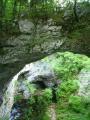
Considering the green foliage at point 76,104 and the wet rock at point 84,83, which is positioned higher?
the wet rock at point 84,83

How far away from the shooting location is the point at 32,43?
741cm

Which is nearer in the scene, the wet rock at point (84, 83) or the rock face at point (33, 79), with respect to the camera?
the wet rock at point (84, 83)

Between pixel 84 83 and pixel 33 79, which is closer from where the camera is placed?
pixel 84 83

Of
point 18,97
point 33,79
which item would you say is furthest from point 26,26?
point 33,79

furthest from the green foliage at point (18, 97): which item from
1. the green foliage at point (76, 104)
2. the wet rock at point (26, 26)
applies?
A: the wet rock at point (26, 26)

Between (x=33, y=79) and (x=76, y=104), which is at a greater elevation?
(x=33, y=79)

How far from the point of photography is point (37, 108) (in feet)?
43.3

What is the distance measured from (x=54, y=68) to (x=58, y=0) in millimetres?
7852

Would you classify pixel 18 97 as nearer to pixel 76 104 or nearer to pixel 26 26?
pixel 76 104

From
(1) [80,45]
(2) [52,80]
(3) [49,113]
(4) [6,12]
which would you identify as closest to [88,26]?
(1) [80,45]

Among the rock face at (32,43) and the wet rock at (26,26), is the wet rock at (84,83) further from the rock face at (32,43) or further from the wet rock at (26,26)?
the wet rock at (26,26)

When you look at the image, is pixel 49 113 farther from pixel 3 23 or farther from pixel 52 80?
pixel 3 23

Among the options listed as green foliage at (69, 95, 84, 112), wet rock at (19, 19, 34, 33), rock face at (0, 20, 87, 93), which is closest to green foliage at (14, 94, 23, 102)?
green foliage at (69, 95, 84, 112)

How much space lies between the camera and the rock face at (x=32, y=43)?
721 cm
